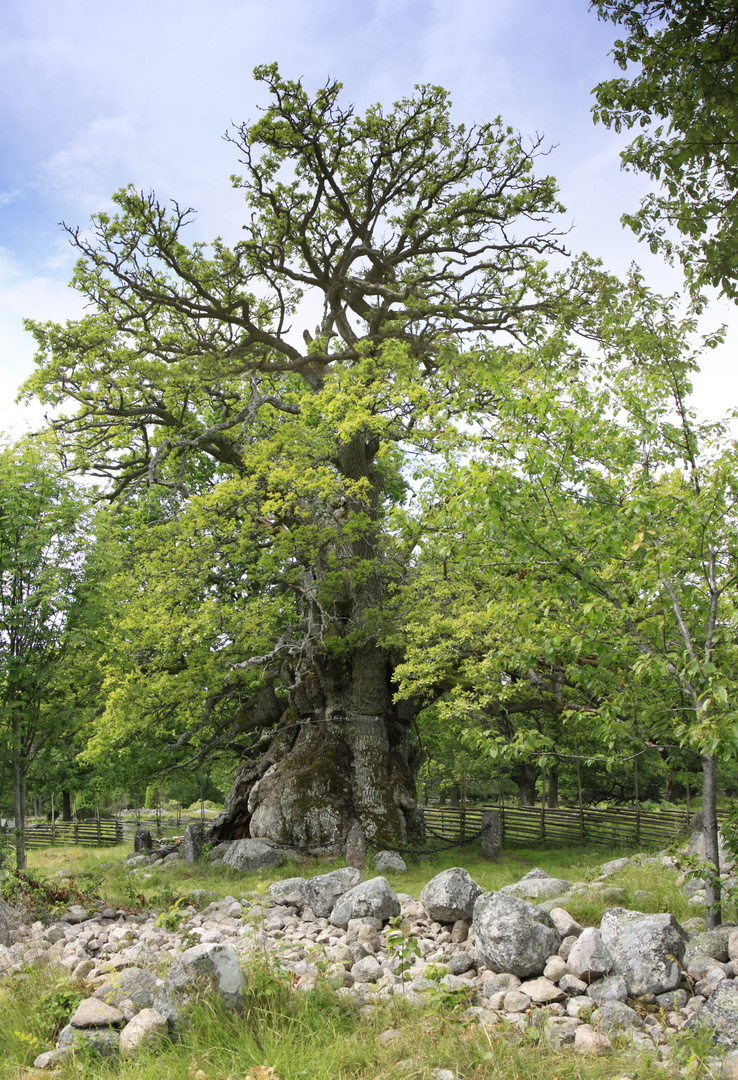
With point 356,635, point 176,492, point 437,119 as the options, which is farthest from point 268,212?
point 356,635

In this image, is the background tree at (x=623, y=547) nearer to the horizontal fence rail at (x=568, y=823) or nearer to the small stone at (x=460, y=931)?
the small stone at (x=460, y=931)

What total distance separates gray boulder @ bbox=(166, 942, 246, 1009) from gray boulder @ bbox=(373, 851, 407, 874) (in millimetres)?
6857

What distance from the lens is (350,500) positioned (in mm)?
14094

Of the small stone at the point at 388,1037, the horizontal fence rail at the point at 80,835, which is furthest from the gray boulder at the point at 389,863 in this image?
the horizontal fence rail at the point at 80,835

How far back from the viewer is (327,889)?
26.0 feet

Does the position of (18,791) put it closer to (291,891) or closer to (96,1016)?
(291,891)

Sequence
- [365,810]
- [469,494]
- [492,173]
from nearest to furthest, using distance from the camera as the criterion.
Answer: [469,494] → [365,810] → [492,173]

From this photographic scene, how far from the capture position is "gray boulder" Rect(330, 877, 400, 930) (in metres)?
6.83

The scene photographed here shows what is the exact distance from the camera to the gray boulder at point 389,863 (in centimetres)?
1095

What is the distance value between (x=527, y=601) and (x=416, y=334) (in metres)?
9.96

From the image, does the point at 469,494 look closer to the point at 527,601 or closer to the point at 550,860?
the point at 527,601

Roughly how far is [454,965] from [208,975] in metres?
1.98

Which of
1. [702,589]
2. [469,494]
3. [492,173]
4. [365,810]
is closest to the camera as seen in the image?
[469,494]

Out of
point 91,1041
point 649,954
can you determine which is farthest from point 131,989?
point 649,954
